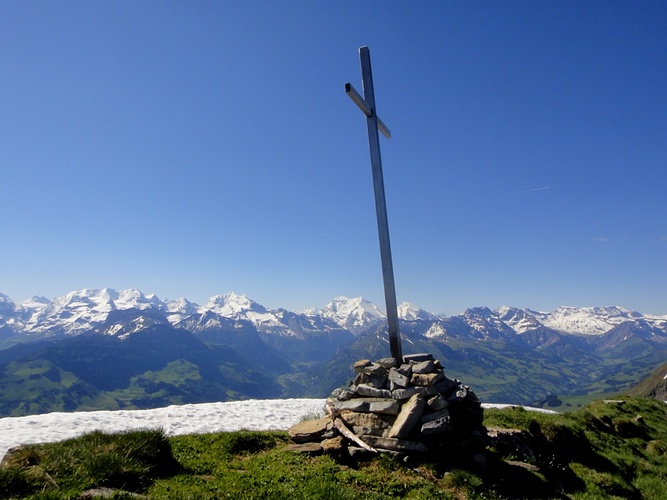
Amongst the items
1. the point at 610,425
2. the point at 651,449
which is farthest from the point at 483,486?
the point at 610,425

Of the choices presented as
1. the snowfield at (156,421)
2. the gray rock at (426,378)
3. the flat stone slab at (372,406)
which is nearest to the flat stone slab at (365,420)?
the flat stone slab at (372,406)

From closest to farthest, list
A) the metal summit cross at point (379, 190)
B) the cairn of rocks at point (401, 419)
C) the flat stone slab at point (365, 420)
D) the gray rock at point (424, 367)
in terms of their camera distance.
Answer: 1. the cairn of rocks at point (401, 419)
2. the flat stone slab at point (365, 420)
3. the gray rock at point (424, 367)
4. the metal summit cross at point (379, 190)

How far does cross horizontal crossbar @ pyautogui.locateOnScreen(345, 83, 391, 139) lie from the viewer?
13.6m

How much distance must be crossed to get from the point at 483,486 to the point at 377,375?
4738 millimetres

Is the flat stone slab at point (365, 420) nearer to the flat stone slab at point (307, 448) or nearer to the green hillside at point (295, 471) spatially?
the green hillside at point (295, 471)

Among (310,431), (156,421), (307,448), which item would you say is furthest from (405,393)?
(156,421)

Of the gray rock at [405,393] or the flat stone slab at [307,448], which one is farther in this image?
the gray rock at [405,393]

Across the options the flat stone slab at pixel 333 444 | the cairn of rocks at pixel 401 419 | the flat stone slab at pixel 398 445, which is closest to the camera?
the flat stone slab at pixel 398 445

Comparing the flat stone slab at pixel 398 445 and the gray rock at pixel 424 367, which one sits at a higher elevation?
the gray rock at pixel 424 367

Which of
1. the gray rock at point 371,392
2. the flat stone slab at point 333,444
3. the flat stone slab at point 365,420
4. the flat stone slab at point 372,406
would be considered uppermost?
the gray rock at point 371,392

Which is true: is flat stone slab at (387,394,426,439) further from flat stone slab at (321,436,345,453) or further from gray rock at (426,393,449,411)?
flat stone slab at (321,436,345,453)

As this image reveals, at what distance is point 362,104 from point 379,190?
361 centimetres

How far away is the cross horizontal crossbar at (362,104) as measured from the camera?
1357 centimetres

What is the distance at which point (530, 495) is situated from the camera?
10750mm
